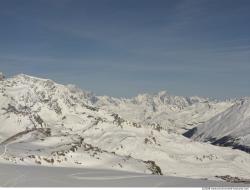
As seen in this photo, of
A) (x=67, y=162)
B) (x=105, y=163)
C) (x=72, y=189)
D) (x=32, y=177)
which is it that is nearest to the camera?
(x=72, y=189)

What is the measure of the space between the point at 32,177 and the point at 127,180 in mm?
5917

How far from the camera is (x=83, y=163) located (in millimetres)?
144500

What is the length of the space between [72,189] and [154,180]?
636 centimetres

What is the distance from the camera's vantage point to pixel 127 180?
102ft

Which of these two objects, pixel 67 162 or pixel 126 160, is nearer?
pixel 67 162

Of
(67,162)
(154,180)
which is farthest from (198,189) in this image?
(67,162)

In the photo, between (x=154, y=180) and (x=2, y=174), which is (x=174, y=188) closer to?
(x=154, y=180)

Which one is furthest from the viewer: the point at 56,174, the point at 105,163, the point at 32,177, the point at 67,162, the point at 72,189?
the point at 105,163

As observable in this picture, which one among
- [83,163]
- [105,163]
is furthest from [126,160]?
[83,163]

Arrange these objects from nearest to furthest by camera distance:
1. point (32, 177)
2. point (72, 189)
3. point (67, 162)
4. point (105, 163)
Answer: point (72, 189) → point (32, 177) → point (67, 162) → point (105, 163)

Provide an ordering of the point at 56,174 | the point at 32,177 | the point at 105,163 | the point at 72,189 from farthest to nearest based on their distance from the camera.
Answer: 1. the point at 105,163
2. the point at 56,174
3. the point at 32,177
4. the point at 72,189

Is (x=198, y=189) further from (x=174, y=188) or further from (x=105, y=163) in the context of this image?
(x=105, y=163)

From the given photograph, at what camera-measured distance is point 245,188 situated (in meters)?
26.6

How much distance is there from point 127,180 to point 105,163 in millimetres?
123887
